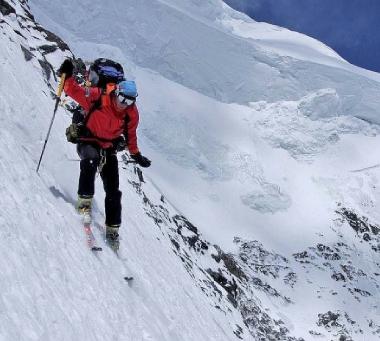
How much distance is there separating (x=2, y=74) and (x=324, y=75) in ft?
227

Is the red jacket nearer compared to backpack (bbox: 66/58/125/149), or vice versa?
the red jacket

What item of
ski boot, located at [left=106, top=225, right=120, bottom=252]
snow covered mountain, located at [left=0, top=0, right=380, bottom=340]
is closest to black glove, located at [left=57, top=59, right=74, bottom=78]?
ski boot, located at [left=106, top=225, right=120, bottom=252]

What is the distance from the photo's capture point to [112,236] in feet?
25.3

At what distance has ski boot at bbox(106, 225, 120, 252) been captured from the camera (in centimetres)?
765

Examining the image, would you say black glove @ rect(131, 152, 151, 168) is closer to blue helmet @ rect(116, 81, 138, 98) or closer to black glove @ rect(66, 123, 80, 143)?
black glove @ rect(66, 123, 80, 143)

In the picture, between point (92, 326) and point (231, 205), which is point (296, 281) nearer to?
point (231, 205)

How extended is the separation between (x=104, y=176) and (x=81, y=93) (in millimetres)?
1195

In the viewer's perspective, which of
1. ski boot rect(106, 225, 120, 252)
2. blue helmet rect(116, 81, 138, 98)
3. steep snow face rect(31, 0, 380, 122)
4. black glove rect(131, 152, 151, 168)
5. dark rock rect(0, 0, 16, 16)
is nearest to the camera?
blue helmet rect(116, 81, 138, 98)

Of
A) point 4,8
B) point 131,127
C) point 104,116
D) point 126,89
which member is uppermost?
point 126,89

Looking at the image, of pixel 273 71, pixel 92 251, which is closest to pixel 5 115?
pixel 92 251

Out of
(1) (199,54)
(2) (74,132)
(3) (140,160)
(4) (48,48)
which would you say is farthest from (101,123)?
(1) (199,54)

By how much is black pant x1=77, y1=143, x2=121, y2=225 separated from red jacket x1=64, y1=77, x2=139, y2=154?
15 centimetres

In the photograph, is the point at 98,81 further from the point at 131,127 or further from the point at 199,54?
the point at 199,54

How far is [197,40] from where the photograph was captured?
79812 millimetres
